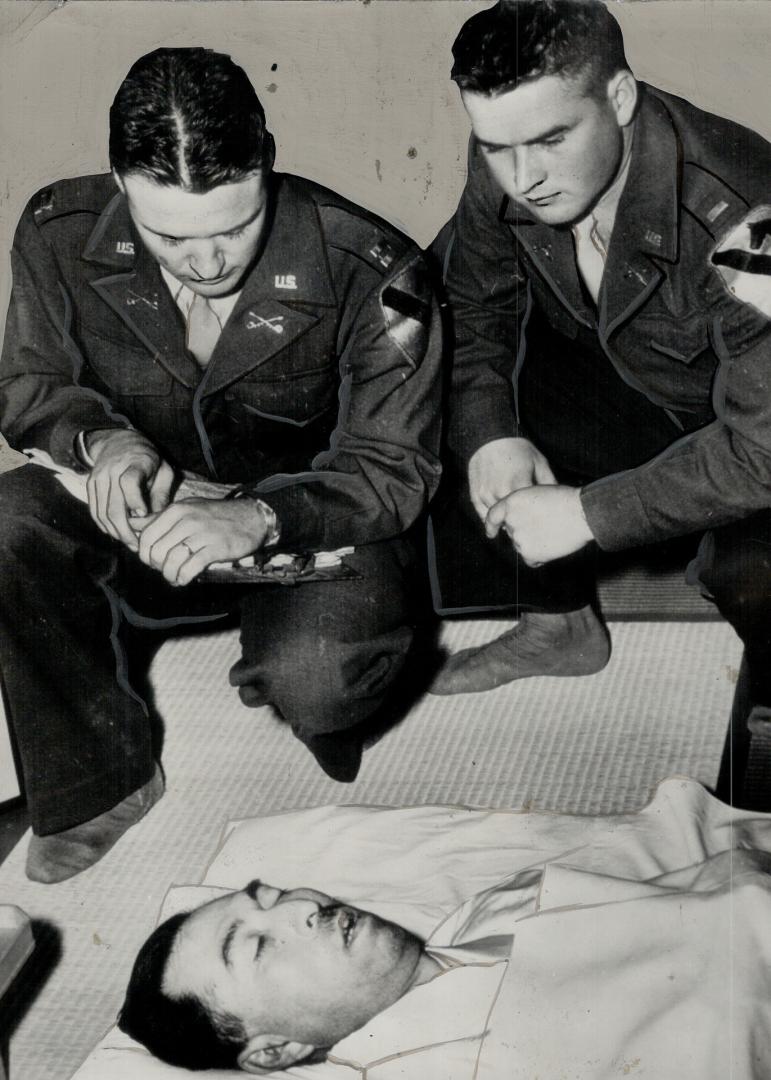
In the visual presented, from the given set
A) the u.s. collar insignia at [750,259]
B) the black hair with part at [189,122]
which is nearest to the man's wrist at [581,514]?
the u.s. collar insignia at [750,259]

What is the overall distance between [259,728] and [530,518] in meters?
0.47

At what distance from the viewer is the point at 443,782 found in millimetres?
1653

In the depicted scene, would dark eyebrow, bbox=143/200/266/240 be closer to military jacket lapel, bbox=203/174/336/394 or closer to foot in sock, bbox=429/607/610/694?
military jacket lapel, bbox=203/174/336/394

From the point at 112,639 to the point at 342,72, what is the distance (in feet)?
2.44

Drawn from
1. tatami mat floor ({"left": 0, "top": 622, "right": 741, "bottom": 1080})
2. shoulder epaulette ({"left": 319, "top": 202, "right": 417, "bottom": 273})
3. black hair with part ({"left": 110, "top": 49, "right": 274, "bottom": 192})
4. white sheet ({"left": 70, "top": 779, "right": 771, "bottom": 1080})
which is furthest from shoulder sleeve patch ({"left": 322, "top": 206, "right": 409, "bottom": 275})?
white sheet ({"left": 70, "top": 779, "right": 771, "bottom": 1080})

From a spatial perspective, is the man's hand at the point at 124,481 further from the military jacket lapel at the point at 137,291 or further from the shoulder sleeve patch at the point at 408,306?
the shoulder sleeve patch at the point at 408,306

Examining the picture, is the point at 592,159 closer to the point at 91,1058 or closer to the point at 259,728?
the point at 259,728

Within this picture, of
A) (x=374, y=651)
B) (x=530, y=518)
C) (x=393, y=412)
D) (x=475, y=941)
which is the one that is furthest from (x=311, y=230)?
(x=475, y=941)

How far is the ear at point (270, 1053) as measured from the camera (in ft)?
4.63

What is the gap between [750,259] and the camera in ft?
4.67

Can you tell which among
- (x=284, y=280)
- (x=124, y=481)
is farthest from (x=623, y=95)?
(x=124, y=481)

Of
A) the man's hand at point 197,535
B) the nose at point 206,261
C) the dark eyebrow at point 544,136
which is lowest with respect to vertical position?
the man's hand at point 197,535

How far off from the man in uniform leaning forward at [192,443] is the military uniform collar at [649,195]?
23cm

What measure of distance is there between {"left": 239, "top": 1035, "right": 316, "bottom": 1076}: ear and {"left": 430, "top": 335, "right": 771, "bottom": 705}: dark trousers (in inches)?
22.7
